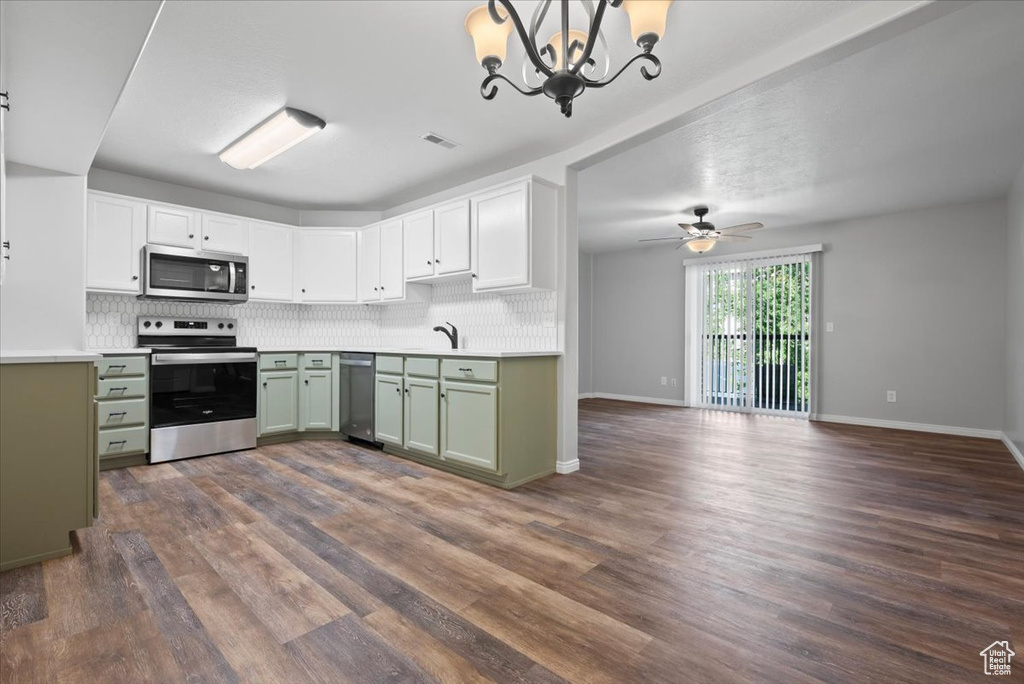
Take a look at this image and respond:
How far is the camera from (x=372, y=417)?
13.7 feet

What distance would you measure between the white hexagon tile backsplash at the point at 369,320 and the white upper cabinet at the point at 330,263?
1.03ft

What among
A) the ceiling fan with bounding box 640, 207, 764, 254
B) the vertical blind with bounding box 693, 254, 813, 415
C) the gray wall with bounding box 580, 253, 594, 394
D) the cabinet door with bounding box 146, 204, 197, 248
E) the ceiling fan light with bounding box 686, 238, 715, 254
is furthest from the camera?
the gray wall with bounding box 580, 253, 594, 394

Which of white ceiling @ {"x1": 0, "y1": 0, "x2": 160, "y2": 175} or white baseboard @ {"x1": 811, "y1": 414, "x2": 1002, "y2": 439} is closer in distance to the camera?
white ceiling @ {"x1": 0, "y1": 0, "x2": 160, "y2": 175}

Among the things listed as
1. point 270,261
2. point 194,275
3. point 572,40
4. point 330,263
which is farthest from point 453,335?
point 572,40

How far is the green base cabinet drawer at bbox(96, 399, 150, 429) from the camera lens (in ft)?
11.6

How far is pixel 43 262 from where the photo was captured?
2.56 meters

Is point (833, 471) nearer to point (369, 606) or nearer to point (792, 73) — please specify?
point (792, 73)

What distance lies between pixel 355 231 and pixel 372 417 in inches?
76.3

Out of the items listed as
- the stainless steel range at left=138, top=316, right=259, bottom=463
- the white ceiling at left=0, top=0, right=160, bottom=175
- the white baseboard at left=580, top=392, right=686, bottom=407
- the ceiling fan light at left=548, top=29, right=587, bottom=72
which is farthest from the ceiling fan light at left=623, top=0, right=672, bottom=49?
the white baseboard at left=580, top=392, right=686, bottom=407

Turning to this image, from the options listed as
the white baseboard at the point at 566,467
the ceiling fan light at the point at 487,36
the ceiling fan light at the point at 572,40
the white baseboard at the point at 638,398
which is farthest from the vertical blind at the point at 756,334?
the ceiling fan light at the point at 487,36

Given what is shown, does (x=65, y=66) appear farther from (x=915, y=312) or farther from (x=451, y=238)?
(x=915, y=312)

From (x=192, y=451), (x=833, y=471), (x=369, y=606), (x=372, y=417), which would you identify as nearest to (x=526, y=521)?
(x=369, y=606)

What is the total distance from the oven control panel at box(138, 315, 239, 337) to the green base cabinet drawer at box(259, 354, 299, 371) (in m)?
0.60

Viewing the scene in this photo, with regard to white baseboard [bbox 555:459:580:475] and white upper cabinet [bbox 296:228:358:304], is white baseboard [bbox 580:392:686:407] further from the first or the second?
white upper cabinet [bbox 296:228:358:304]
